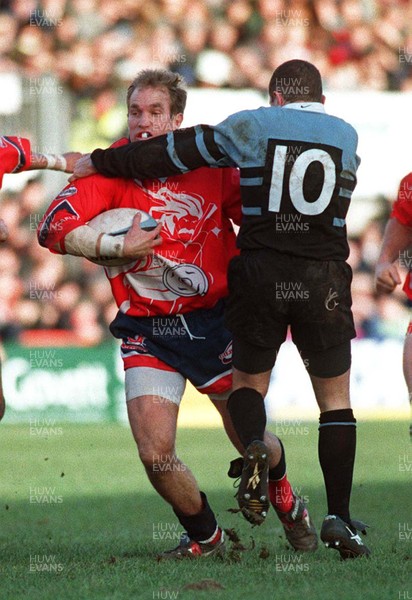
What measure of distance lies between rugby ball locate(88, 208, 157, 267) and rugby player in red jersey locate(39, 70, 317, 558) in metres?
0.04

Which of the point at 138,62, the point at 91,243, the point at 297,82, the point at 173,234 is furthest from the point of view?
the point at 138,62

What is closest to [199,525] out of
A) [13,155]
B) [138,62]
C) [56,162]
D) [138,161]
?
[138,161]

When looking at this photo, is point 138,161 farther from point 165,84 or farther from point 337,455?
point 337,455

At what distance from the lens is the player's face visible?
5766 mm

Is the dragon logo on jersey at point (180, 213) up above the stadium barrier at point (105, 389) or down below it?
above

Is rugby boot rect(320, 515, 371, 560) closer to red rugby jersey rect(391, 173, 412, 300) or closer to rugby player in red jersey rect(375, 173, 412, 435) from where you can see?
rugby player in red jersey rect(375, 173, 412, 435)

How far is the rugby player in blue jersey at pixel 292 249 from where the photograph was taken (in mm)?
5188

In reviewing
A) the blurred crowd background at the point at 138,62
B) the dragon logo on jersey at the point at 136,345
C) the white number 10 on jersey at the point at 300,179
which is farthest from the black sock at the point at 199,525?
the blurred crowd background at the point at 138,62

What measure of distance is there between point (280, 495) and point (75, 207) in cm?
170

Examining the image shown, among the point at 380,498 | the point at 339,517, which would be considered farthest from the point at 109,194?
the point at 380,498

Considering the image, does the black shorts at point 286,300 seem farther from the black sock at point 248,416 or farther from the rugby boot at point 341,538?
the rugby boot at point 341,538

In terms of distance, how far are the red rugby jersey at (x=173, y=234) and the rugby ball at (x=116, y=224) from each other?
0.04 m

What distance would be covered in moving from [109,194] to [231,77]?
37.0 feet

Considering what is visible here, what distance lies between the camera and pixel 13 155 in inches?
233
